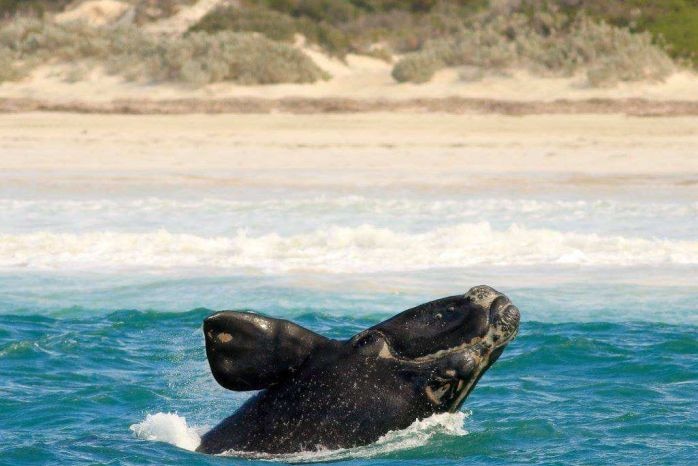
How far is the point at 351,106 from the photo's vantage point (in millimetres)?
27328

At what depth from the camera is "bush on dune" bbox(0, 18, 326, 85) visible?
2934 centimetres

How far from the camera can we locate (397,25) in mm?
36406

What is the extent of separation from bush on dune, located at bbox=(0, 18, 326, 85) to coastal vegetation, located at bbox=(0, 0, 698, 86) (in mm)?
27

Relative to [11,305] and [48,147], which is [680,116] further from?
[11,305]

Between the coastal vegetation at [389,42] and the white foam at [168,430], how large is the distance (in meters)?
21.4

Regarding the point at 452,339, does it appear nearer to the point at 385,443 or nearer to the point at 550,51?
the point at 385,443

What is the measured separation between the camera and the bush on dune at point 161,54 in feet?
96.3

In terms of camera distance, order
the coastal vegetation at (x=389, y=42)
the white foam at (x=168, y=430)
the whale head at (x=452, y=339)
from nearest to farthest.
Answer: the whale head at (x=452, y=339) < the white foam at (x=168, y=430) < the coastal vegetation at (x=389, y=42)

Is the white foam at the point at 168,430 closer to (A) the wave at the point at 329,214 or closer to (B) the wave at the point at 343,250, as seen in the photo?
(B) the wave at the point at 343,250

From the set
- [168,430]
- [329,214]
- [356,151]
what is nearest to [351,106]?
[356,151]

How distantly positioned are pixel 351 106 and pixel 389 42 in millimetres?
7580

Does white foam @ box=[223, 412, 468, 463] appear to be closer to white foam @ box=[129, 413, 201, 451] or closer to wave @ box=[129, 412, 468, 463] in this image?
wave @ box=[129, 412, 468, 463]

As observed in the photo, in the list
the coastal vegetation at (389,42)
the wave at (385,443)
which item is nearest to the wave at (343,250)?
the wave at (385,443)

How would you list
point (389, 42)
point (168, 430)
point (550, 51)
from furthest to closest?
point (389, 42), point (550, 51), point (168, 430)
